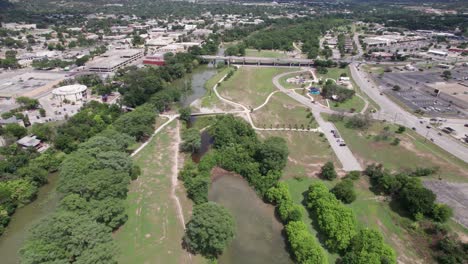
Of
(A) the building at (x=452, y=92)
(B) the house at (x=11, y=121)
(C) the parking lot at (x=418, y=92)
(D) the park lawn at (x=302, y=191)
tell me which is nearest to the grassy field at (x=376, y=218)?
(D) the park lawn at (x=302, y=191)

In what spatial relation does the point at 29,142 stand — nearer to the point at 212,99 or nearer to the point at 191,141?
the point at 191,141

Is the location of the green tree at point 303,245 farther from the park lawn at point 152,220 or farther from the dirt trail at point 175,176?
the dirt trail at point 175,176

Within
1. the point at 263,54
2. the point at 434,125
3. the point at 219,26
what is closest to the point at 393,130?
the point at 434,125

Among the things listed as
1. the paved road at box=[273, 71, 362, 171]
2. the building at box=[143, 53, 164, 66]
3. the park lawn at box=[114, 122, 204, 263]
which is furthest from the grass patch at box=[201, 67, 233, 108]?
the park lawn at box=[114, 122, 204, 263]

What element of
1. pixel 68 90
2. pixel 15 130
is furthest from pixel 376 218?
pixel 68 90

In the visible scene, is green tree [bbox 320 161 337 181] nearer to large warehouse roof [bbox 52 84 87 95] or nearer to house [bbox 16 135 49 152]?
house [bbox 16 135 49 152]
